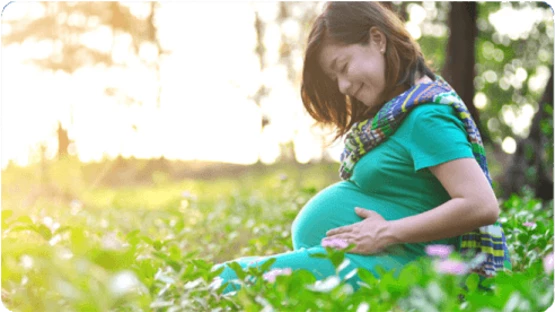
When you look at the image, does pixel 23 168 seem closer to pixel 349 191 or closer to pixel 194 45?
pixel 194 45

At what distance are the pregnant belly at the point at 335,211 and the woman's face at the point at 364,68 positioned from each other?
1.06 ft

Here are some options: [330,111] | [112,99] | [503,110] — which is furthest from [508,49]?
[330,111]

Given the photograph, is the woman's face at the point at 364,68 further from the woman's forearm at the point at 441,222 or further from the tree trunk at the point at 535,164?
the tree trunk at the point at 535,164

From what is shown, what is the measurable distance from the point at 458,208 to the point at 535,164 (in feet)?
12.9

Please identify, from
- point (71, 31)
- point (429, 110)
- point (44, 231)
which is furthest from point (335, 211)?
point (71, 31)

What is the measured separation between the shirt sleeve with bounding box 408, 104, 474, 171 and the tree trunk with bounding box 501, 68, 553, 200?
357 centimetres

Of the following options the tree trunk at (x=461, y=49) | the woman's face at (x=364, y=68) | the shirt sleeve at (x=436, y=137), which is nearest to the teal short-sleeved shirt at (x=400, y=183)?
the shirt sleeve at (x=436, y=137)

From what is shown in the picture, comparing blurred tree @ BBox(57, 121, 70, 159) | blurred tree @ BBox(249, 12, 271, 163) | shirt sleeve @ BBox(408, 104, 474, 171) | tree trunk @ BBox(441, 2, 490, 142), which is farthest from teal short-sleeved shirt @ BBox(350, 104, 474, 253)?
blurred tree @ BBox(57, 121, 70, 159)

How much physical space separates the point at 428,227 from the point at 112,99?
6.26 metres

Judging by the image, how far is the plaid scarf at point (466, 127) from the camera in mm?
1908

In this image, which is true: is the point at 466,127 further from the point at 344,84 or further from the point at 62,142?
the point at 62,142

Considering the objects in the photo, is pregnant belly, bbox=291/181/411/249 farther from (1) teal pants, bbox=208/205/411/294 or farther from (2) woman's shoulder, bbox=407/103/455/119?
(2) woman's shoulder, bbox=407/103/455/119

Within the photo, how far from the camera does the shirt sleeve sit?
1.77 m

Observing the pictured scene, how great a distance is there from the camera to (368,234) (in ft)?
6.16
